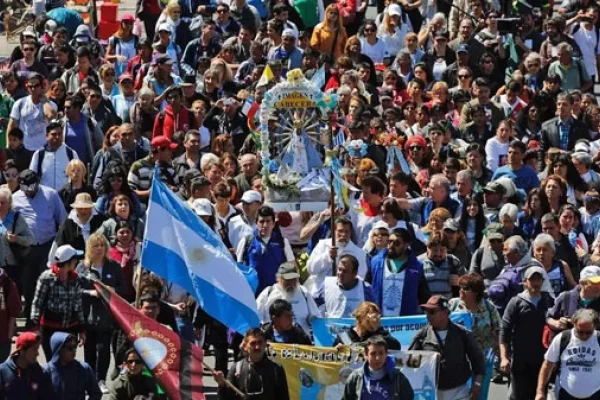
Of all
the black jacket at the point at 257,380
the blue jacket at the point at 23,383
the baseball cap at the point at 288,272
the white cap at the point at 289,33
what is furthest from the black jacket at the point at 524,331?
the white cap at the point at 289,33

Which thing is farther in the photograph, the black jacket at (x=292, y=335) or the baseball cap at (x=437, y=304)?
the black jacket at (x=292, y=335)

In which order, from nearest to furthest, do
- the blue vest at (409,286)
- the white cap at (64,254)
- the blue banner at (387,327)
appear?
the blue banner at (387,327)
the white cap at (64,254)
the blue vest at (409,286)

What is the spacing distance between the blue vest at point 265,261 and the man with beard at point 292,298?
110 centimetres

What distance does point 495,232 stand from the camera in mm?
20656

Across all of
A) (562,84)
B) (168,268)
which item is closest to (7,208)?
(168,268)

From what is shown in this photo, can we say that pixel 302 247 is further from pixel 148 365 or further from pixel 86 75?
pixel 86 75

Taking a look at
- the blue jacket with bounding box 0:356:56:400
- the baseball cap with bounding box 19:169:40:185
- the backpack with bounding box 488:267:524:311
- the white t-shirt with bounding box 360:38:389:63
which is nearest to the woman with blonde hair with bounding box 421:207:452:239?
the backpack with bounding box 488:267:524:311

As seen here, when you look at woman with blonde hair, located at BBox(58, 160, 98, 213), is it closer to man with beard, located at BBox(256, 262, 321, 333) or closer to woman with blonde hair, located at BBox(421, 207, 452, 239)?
woman with blonde hair, located at BBox(421, 207, 452, 239)

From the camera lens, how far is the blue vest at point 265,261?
20.0m

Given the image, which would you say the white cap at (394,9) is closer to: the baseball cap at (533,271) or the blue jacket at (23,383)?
the baseball cap at (533,271)

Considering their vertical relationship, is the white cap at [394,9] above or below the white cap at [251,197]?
above

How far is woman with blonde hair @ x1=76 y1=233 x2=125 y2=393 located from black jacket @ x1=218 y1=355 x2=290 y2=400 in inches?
100

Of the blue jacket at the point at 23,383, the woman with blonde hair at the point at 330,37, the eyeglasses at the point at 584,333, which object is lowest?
the blue jacket at the point at 23,383

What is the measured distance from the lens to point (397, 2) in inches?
1199
